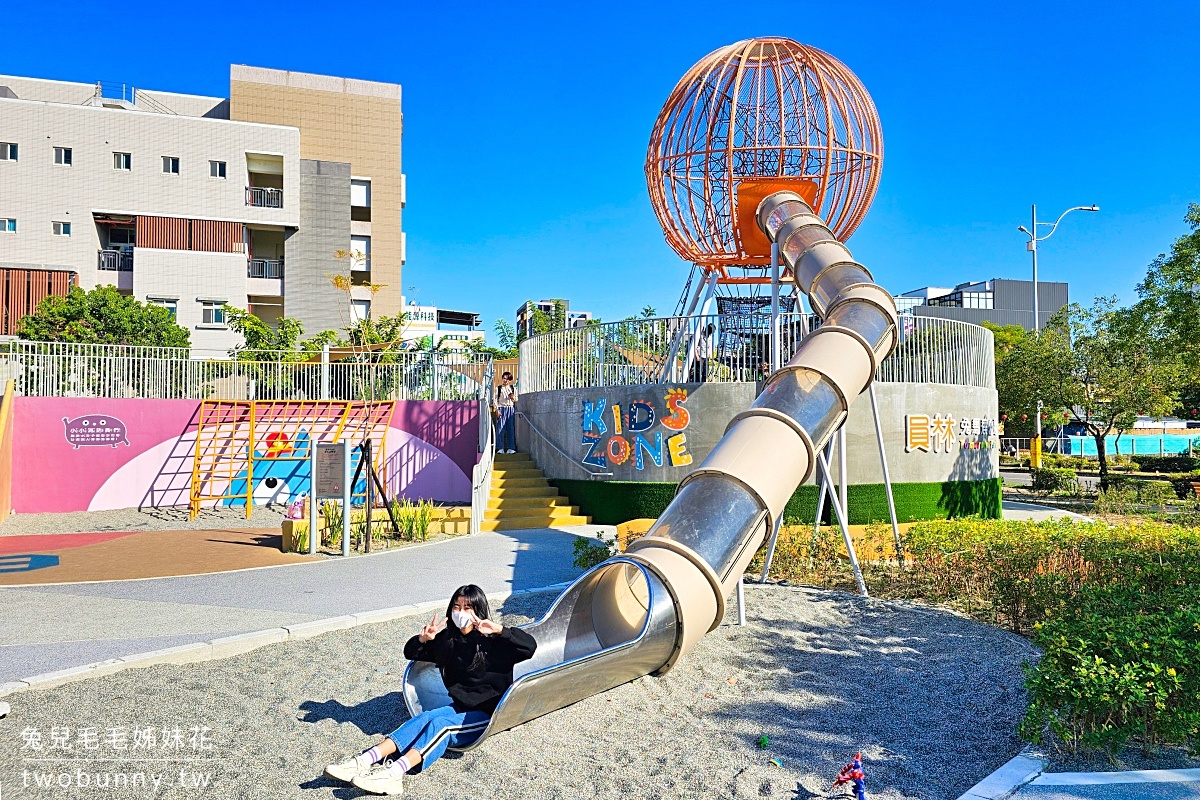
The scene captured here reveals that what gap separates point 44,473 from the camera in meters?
17.3

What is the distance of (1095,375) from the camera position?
2566 cm

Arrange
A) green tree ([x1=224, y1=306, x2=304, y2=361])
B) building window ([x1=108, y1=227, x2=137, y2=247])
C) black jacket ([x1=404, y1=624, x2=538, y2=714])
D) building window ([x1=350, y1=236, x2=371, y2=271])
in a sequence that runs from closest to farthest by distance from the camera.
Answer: black jacket ([x1=404, y1=624, x2=538, y2=714]), green tree ([x1=224, y1=306, x2=304, y2=361]), building window ([x1=108, y1=227, x2=137, y2=247]), building window ([x1=350, y1=236, x2=371, y2=271])

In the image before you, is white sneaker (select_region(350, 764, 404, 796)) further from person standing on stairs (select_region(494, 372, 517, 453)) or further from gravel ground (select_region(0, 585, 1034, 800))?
person standing on stairs (select_region(494, 372, 517, 453))

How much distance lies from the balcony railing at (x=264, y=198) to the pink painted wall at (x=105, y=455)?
24.5 meters

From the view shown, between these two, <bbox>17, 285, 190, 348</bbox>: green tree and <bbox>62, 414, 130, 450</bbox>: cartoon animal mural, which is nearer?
<bbox>62, 414, 130, 450</bbox>: cartoon animal mural

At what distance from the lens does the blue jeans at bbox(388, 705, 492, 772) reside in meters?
4.93

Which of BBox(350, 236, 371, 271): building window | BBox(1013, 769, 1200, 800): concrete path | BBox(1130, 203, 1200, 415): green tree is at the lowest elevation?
BBox(1013, 769, 1200, 800): concrete path

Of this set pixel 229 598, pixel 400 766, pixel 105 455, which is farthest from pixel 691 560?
pixel 105 455

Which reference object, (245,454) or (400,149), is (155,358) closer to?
(245,454)

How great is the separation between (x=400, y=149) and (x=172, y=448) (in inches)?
1433

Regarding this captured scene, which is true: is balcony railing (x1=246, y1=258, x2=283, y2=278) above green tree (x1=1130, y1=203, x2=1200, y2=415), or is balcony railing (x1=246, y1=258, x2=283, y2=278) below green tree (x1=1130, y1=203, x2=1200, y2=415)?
above

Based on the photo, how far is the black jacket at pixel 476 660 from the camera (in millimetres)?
5234

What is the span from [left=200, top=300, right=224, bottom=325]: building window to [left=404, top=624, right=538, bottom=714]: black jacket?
35952mm

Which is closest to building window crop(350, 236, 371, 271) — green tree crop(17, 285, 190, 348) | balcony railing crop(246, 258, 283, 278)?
balcony railing crop(246, 258, 283, 278)
